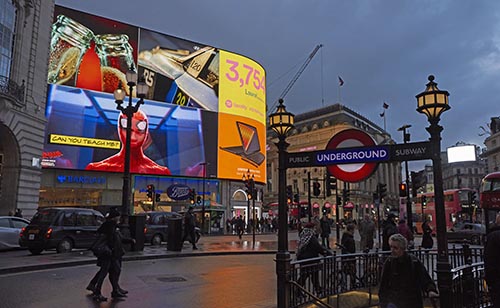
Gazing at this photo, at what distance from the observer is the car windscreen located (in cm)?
1686

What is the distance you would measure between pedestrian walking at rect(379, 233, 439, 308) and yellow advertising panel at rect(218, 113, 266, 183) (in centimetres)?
4707

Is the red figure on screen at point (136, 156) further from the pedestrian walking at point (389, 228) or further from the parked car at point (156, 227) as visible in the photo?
the pedestrian walking at point (389, 228)

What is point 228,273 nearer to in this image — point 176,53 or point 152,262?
point 152,262

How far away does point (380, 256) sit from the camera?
962 centimetres

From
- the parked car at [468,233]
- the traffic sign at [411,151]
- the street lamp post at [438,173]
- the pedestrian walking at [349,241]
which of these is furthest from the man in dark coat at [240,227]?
the street lamp post at [438,173]

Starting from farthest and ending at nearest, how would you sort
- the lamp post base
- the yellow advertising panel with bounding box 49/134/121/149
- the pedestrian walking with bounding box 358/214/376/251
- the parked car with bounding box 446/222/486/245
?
the yellow advertising panel with bounding box 49/134/121/149 < the parked car with bounding box 446/222/486/245 < the pedestrian walking with bounding box 358/214/376/251 < the lamp post base

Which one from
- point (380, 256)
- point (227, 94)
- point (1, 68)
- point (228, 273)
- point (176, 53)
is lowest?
point (228, 273)

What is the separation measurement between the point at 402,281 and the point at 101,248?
19.9 ft

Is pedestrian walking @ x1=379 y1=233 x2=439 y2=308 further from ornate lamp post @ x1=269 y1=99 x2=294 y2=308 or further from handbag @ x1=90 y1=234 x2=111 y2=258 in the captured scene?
handbag @ x1=90 y1=234 x2=111 y2=258

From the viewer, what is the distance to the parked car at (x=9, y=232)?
18.3 m

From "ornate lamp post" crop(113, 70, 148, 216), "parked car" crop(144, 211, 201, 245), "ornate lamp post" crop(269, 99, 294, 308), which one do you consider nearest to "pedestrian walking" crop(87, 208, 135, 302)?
"ornate lamp post" crop(269, 99, 294, 308)

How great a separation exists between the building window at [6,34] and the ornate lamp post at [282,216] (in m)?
23.0

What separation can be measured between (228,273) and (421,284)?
28.9 ft

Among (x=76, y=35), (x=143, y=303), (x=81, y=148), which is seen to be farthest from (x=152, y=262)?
(x=76, y=35)
